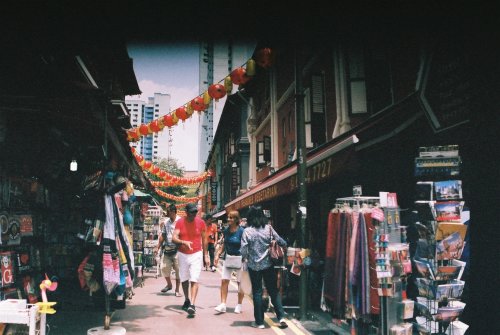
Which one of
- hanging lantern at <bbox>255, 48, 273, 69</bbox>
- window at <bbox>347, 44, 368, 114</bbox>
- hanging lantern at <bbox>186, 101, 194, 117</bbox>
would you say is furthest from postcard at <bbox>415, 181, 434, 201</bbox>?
hanging lantern at <bbox>186, 101, 194, 117</bbox>

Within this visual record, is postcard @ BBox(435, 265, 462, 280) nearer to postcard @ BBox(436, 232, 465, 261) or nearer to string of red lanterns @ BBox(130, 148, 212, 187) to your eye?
postcard @ BBox(436, 232, 465, 261)

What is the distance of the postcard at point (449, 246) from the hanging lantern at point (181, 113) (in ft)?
31.5

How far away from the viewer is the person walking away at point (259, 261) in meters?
6.52

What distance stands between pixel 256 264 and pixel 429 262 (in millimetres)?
2762

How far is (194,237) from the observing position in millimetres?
7543

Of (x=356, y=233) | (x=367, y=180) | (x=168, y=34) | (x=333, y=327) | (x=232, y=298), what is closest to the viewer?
(x=168, y=34)

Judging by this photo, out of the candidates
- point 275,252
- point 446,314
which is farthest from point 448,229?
point 275,252

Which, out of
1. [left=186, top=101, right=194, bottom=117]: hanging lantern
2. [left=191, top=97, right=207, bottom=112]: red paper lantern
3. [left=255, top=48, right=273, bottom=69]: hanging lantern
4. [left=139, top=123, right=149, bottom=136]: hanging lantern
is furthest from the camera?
[left=139, top=123, right=149, bottom=136]: hanging lantern

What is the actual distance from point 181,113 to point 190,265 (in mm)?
6653

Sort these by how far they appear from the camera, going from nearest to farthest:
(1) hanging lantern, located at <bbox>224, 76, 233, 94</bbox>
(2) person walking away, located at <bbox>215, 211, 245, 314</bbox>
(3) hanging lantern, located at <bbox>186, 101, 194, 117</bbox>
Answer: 1. (2) person walking away, located at <bbox>215, 211, 245, 314</bbox>
2. (1) hanging lantern, located at <bbox>224, 76, 233, 94</bbox>
3. (3) hanging lantern, located at <bbox>186, 101, 194, 117</bbox>

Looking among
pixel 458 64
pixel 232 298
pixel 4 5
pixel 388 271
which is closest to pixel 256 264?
pixel 388 271

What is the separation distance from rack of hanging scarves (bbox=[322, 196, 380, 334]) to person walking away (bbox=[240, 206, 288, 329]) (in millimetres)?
1049

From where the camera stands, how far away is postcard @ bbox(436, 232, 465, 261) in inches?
179

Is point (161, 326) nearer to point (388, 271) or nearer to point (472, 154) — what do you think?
point (388, 271)
